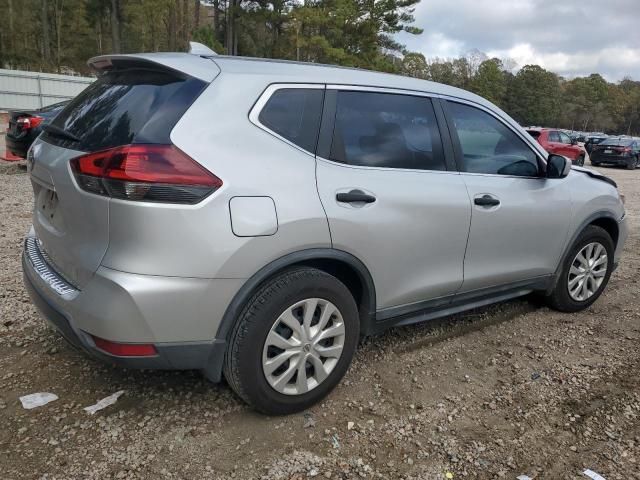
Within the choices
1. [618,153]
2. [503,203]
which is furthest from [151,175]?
[618,153]

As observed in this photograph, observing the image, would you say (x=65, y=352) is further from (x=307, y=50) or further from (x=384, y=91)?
(x=307, y=50)

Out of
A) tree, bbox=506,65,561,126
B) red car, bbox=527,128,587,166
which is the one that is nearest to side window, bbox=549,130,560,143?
red car, bbox=527,128,587,166

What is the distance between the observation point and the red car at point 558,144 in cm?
1984

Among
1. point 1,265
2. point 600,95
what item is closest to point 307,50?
point 1,265

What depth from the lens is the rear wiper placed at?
2520 mm

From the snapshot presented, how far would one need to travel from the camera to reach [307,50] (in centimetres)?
3812

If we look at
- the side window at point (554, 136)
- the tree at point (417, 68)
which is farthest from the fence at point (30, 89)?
the tree at point (417, 68)

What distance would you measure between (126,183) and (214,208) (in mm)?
369

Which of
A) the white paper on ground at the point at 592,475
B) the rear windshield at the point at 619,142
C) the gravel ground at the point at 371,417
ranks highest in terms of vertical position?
the rear windshield at the point at 619,142

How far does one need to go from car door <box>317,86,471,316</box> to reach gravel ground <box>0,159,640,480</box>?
538mm

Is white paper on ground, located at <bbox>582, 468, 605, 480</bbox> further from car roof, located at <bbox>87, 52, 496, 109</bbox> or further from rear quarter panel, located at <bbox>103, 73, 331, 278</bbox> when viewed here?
car roof, located at <bbox>87, 52, 496, 109</bbox>

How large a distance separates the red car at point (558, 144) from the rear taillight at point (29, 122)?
16515 mm

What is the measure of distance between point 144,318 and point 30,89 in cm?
2659

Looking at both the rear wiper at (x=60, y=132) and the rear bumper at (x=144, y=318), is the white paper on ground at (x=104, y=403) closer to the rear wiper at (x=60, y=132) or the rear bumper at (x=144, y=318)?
the rear bumper at (x=144, y=318)
